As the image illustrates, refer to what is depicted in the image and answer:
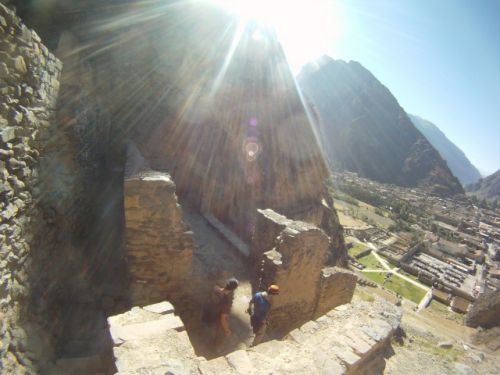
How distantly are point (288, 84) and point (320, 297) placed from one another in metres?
15.5

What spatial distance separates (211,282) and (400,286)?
1401 inches

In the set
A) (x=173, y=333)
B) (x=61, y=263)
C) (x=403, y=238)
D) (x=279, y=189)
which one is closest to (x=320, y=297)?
(x=173, y=333)

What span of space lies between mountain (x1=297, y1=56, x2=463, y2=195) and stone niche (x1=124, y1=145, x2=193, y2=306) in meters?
148

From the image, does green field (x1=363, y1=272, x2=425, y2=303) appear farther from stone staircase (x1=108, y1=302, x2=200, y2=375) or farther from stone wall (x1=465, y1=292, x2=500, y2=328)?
stone staircase (x1=108, y1=302, x2=200, y2=375)

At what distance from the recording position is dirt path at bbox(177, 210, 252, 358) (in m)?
6.04

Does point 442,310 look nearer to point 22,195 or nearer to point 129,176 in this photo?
point 129,176

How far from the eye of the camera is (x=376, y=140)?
6412 inches

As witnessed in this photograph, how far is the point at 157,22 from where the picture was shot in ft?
48.7

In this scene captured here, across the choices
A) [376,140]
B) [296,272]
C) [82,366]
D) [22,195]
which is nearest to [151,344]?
[82,366]

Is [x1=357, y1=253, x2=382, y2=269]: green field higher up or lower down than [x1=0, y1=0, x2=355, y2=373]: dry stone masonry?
lower down

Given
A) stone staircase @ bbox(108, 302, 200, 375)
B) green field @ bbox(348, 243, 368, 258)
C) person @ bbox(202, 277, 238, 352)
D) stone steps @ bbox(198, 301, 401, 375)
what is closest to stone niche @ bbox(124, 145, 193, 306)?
person @ bbox(202, 277, 238, 352)

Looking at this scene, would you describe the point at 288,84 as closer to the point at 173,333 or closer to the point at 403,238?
the point at 173,333

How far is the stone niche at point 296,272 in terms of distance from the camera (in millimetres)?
7219

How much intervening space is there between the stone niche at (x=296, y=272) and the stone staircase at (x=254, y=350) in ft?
6.33
